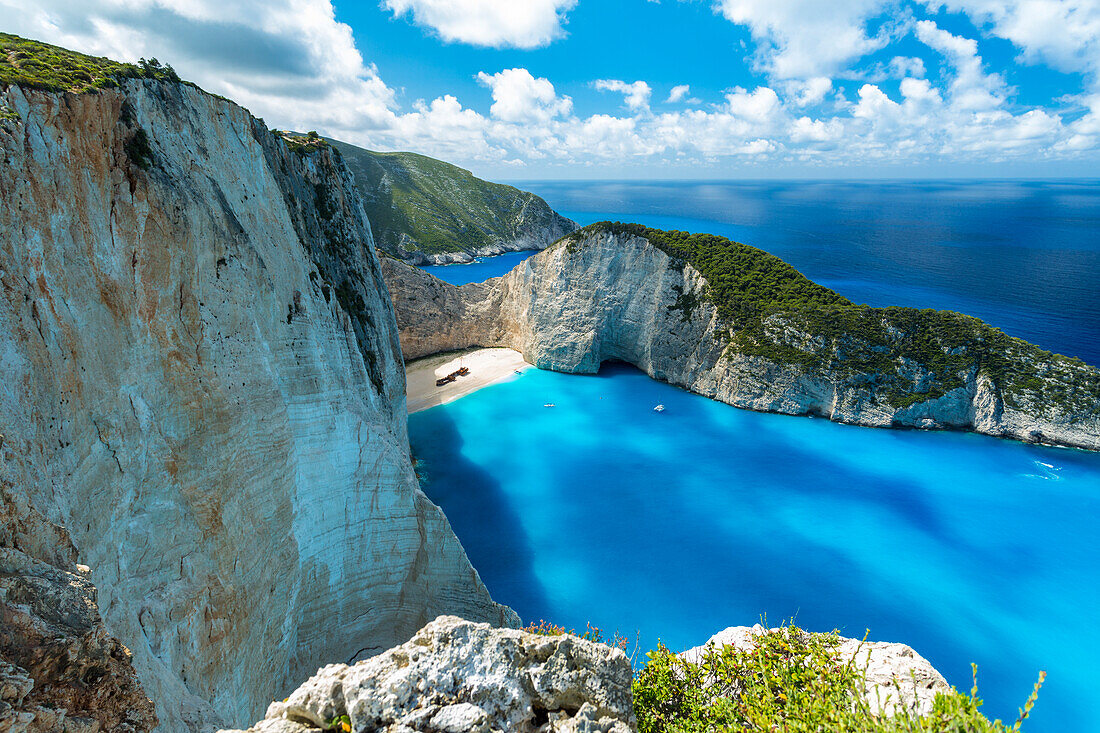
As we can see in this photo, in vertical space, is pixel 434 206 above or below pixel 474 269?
above

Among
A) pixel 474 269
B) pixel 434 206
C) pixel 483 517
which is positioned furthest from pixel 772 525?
pixel 434 206

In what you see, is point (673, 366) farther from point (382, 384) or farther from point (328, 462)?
point (328, 462)

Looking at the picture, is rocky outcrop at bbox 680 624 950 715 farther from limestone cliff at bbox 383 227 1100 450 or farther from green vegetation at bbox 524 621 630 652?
limestone cliff at bbox 383 227 1100 450

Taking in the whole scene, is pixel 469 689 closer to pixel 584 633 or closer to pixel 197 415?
pixel 197 415

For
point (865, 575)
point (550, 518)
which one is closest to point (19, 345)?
point (550, 518)

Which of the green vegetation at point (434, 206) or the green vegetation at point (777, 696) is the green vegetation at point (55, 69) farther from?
the green vegetation at point (434, 206)

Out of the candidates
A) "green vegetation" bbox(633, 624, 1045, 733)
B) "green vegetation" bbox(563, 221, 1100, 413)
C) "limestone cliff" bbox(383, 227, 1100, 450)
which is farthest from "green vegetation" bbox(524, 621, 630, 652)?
"green vegetation" bbox(563, 221, 1100, 413)

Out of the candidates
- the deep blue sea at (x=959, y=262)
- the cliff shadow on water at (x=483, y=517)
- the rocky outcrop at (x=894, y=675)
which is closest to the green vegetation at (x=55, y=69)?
the rocky outcrop at (x=894, y=675)
